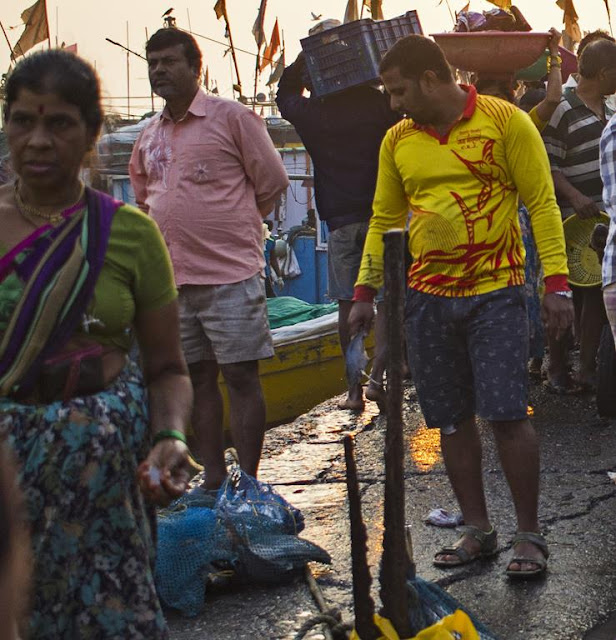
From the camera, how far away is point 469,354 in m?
5.00

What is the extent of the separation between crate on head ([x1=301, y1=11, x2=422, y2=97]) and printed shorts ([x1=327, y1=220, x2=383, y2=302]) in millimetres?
830

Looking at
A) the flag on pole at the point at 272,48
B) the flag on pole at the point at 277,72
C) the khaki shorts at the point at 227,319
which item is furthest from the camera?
the flag on pole at the point at 277,72

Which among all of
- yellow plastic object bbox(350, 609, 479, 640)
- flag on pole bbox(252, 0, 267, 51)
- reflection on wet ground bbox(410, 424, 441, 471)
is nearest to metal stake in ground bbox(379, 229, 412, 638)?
yellow plastic object bbox(350, 609, 479, 640)

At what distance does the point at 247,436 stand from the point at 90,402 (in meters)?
3.23

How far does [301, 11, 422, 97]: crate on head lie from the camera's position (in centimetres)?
779

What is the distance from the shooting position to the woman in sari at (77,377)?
2654mm

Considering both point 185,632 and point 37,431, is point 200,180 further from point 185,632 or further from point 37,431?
point 37,431

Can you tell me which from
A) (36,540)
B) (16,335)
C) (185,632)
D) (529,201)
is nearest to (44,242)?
(16,335)

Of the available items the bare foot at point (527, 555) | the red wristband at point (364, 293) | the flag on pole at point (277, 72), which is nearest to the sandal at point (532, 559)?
the bare foot at point (527, 555)

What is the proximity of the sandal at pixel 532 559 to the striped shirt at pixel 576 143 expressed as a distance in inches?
149

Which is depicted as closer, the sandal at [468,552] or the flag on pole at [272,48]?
the sandal at [468,552]

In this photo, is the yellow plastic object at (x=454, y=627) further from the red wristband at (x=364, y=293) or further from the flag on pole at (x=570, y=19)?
the flag on pole at (x=570, y=19)

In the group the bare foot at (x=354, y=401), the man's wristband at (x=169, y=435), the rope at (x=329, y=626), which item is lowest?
the bare foot at (x=354, y=401)

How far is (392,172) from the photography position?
515 centimetres
